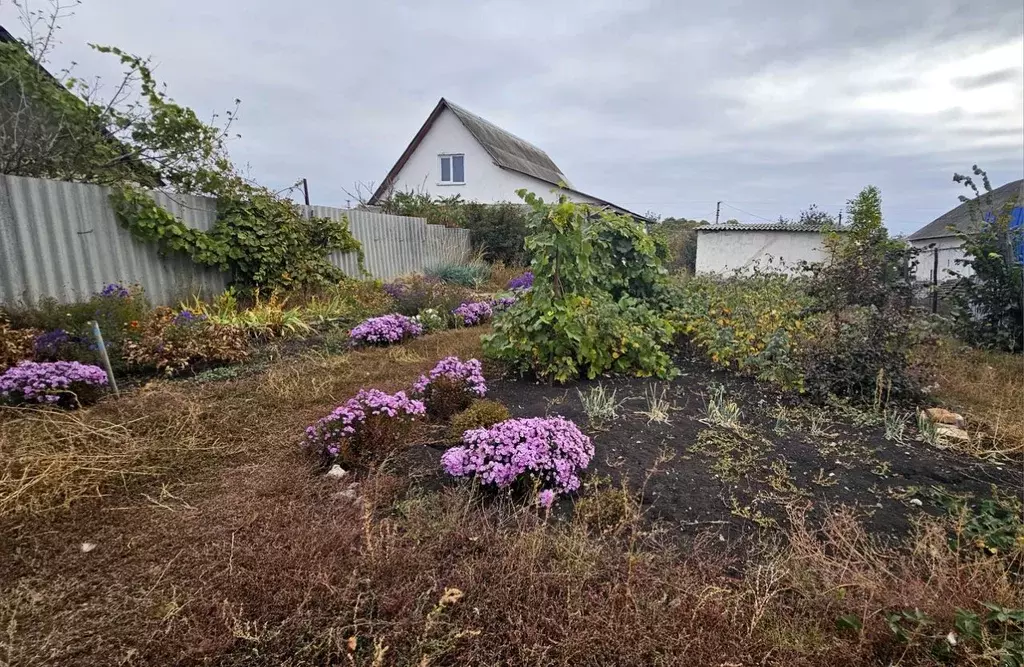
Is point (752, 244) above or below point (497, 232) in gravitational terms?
below

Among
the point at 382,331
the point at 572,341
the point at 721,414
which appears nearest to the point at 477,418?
the point at 572,341

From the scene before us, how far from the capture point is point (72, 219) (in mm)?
5094

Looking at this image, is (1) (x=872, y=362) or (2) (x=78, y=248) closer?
(1) (x=872, y=362)

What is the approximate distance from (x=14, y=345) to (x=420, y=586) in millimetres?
4125

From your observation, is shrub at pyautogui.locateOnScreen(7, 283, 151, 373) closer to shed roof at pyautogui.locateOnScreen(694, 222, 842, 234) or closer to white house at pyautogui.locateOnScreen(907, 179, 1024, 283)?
white house at pyautogui.locateOnScreen(907, 179, 1024, 283)

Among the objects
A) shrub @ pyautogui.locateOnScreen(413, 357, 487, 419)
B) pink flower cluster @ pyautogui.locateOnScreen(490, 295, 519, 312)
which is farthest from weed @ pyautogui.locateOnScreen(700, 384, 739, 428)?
pink flower cluster @ pyautogui.locateOnScreen(490, 295, 519, 312)

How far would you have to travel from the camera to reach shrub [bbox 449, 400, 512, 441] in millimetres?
2807

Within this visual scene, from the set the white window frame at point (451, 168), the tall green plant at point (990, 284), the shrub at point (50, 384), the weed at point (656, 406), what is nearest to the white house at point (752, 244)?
the white window frame at point (451, 168)

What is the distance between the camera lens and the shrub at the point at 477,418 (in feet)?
9.21

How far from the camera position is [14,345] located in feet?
12.1

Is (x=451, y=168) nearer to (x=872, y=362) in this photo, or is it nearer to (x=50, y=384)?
(x=50, y=384)

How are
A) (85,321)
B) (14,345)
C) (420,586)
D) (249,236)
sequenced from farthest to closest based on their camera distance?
1. (249,236)
2. (85,321)
3. (14,345)
4. (420,586)

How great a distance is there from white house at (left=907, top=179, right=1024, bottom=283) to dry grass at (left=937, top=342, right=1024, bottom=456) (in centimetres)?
145

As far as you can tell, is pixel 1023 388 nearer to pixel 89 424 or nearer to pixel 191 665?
pixel 191 665
